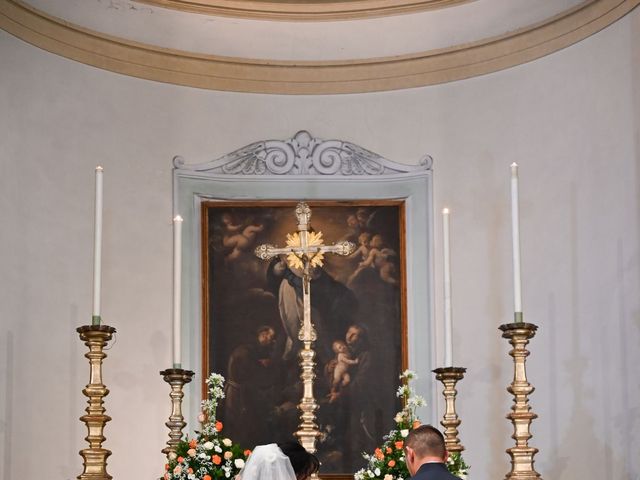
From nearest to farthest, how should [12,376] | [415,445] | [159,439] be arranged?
[415,445] → [12,376] → [159,439]

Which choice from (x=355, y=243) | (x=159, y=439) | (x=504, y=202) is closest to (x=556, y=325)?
(x=504, y=202)

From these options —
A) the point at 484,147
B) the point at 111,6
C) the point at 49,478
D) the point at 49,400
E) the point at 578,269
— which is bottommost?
the point at 49,478

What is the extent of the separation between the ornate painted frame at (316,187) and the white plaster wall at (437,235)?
0.11 meters

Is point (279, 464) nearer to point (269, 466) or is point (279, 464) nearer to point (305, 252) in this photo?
point (269, 466)

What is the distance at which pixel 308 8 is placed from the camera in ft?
30.7

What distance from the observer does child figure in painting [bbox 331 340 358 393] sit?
890cm

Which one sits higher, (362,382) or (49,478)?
(362,382)

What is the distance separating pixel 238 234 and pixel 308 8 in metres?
1.83

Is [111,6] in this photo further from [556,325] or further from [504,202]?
[556,325]

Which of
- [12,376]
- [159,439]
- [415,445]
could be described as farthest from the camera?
[159,439]

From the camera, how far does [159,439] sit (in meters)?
8.66

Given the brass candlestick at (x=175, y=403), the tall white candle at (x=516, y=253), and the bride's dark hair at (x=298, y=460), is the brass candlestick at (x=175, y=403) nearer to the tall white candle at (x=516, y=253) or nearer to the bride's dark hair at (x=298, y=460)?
the bride's dark hair at (x=298, y=460)

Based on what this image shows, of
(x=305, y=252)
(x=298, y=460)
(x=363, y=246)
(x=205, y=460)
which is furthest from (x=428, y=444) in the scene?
(x=363, y=246)

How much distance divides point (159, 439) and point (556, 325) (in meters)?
2.92
